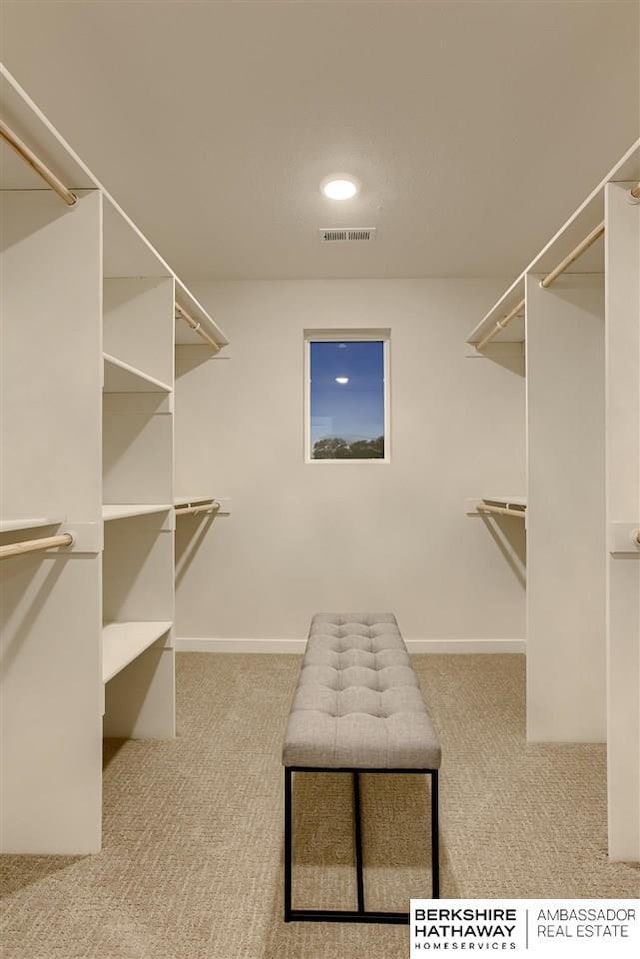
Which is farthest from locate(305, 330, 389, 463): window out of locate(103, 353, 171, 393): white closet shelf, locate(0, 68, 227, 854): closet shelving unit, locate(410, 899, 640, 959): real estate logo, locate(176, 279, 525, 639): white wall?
locate(410, 899, 640, 959): real estate logo

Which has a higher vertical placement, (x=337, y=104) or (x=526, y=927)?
(x=337, y=104)

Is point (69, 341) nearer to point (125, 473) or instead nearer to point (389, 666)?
point (125, 473)

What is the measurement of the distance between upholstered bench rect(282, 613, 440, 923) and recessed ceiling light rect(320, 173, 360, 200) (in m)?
1.92

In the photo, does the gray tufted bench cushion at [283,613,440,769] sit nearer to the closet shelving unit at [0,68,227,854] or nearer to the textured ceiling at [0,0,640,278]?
the closet shelving unit at [0,68,227,854]

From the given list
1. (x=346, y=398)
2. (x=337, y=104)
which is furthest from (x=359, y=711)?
(x=346, y=398)

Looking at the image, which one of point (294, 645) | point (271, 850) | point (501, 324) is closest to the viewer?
point (271, 850)

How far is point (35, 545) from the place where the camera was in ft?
4.98

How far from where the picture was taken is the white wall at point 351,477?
150 inches

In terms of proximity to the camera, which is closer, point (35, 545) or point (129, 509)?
point (35, 545)

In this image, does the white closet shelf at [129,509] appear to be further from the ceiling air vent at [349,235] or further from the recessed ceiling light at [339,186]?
the ceiling air vent at [349,235]

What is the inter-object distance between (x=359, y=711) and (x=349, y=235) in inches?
94.6

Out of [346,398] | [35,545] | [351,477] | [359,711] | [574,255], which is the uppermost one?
[574,255]

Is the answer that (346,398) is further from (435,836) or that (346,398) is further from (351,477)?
(435,836)

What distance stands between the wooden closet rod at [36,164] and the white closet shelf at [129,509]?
2.95ft
